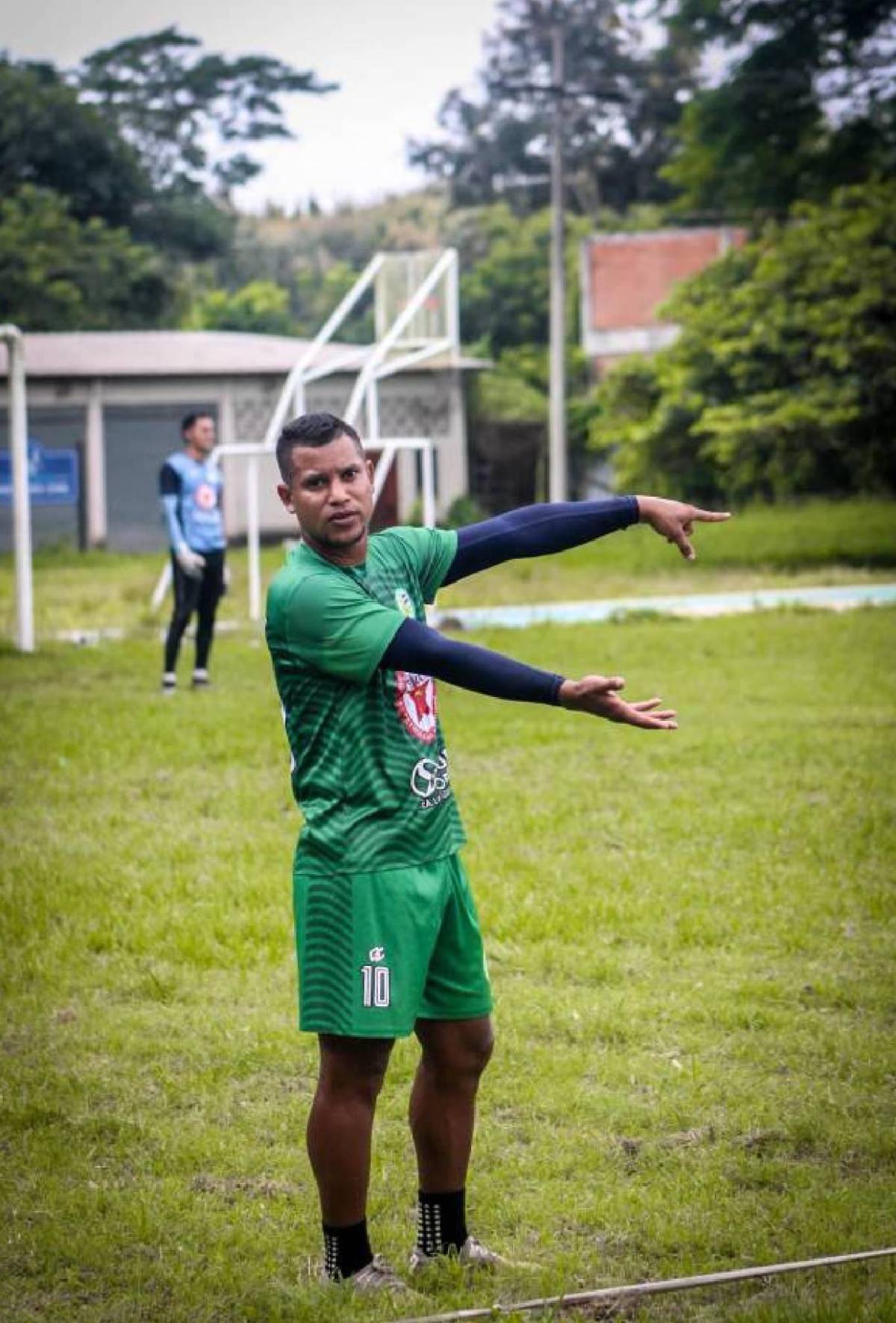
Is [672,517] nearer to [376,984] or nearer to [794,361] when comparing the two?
[376,984]

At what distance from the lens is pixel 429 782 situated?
412cm

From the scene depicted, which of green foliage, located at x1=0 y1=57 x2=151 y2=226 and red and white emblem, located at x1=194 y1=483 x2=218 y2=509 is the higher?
green foliage, located at x1=0 y1=57 x2=151 y2=226

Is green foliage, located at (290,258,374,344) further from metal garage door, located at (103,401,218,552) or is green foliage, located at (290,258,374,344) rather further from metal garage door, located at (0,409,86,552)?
metal garage door, located at (0,409,86,552)

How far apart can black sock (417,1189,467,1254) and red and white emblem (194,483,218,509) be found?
393 inches

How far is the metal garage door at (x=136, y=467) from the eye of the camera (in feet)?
120

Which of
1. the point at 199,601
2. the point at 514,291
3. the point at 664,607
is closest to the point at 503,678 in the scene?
the point at 199,601

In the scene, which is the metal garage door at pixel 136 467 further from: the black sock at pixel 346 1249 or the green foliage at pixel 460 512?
the black sock at pixel 346 1249

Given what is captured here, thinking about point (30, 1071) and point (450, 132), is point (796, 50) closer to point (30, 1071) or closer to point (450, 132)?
point (450, 132)

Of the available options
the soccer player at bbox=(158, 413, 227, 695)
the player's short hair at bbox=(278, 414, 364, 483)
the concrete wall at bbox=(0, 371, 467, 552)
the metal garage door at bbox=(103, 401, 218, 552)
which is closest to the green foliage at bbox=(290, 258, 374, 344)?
→ the concrete wall at bbox=(0, 371, 467, 552)

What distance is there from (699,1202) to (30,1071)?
2.21 metres

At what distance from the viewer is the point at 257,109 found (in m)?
53.5

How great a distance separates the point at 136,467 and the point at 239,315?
678 inches

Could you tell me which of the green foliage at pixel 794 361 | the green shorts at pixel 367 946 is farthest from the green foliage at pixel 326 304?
the green shorts at pixel 367 946

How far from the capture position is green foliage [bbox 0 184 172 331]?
4169 cm
